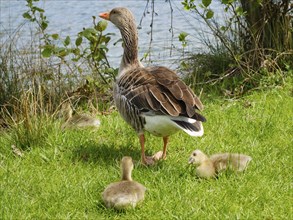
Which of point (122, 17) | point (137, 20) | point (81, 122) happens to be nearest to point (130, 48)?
point (122, 17)

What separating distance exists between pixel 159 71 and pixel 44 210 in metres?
2.02

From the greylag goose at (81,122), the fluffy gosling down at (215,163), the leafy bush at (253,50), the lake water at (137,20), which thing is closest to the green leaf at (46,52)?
the greylag goose at (81,122)

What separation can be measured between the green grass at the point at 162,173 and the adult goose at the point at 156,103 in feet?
1.20

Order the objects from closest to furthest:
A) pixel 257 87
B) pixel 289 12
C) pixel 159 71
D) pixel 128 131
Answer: pixel 159 71, pixel 128 131, pixel 257 87, pixel 289 12

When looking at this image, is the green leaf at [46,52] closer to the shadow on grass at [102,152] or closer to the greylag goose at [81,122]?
the greylag goose at [81,122]

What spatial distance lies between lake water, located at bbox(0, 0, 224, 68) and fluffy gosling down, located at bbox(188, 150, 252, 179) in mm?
4366

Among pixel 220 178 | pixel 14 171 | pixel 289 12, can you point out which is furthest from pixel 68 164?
pixel 289 12

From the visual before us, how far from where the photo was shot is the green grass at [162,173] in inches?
184

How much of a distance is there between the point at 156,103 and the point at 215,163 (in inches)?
31.2

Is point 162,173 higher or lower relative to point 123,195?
lower

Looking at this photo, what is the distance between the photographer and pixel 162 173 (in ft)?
17.6

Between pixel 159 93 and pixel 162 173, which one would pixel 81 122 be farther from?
pixel 162 173

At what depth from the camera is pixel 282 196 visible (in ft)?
15.8

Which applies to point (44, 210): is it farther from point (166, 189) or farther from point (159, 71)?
point (159, 71)
